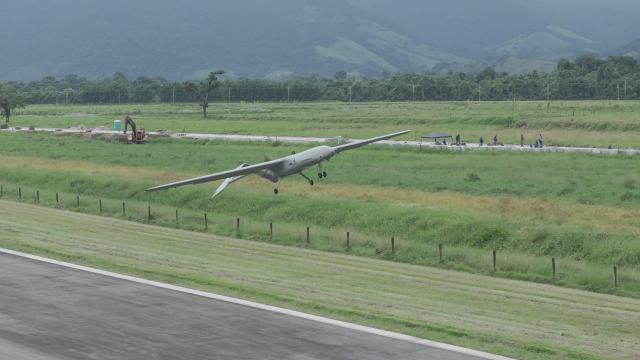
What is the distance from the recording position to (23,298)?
26.4 meters

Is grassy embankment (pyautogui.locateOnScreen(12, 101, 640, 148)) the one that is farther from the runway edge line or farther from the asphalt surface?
the asphalt surface

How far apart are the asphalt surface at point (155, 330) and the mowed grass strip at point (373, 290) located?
68.9 inches

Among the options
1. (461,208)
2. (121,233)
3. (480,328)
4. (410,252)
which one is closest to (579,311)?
(480,328)

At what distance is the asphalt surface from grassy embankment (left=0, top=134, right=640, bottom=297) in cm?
1455

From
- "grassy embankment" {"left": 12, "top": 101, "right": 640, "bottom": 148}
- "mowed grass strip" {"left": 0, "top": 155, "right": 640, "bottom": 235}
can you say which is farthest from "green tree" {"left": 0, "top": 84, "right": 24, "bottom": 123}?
"mowed grass strip" {"left": 0, "top": 155, "right": 640, "bottom": 235}

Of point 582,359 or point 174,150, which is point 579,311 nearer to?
point 582,359

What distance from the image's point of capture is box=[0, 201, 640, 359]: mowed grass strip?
22.4 m

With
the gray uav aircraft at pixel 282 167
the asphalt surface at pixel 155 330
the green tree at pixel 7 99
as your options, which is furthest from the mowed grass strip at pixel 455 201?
the green tree at pixel 7 99

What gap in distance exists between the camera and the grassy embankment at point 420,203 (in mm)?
38625

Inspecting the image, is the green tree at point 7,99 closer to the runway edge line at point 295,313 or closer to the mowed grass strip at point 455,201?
the mowed grass strip at point 455,201

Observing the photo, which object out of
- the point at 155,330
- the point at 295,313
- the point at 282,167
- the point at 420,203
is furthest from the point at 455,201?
the point at 155,330

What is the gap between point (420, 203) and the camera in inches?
2031

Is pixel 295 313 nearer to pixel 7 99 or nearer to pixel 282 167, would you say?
pixel 282 167

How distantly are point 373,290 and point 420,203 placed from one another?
22993mm
